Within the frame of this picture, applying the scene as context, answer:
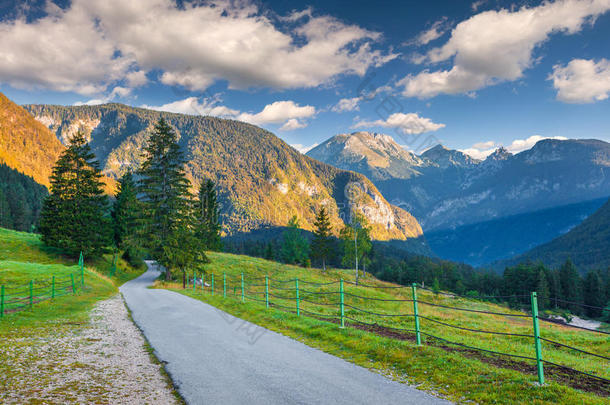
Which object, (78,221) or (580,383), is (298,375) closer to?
(580,383)

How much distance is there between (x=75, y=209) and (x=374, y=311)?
4129cm

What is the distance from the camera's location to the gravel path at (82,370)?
663 cm

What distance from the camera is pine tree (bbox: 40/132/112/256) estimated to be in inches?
1713

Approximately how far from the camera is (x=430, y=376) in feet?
26.4

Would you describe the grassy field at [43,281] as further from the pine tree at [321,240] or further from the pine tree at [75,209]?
the pine tree at [321,240]

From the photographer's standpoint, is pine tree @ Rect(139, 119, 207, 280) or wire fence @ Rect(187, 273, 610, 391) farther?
pine tree @ Rect(139, 119, 207, 280)

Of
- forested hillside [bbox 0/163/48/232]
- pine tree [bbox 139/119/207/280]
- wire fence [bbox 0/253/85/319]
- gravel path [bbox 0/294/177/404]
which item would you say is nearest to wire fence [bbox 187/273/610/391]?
pine tree [bbox 139/119/207/280]

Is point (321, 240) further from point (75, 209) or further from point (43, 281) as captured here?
point (43, 281)

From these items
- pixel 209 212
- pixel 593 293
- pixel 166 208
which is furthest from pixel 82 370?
pixel 593 293

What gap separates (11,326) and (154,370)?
10193 millimetres

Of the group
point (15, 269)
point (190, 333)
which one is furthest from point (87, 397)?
point (15, 269)

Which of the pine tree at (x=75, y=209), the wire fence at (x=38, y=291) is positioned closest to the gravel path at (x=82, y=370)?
the wire fence at (x=38, y=291)

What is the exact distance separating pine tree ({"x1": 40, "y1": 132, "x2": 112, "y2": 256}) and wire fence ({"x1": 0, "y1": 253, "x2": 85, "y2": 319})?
52.3 feet

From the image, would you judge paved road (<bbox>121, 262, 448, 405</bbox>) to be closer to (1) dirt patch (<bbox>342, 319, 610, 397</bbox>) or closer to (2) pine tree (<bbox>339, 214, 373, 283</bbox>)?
(1) dirt patch (<bbox>342, 319, 610, 397</bbox>)
